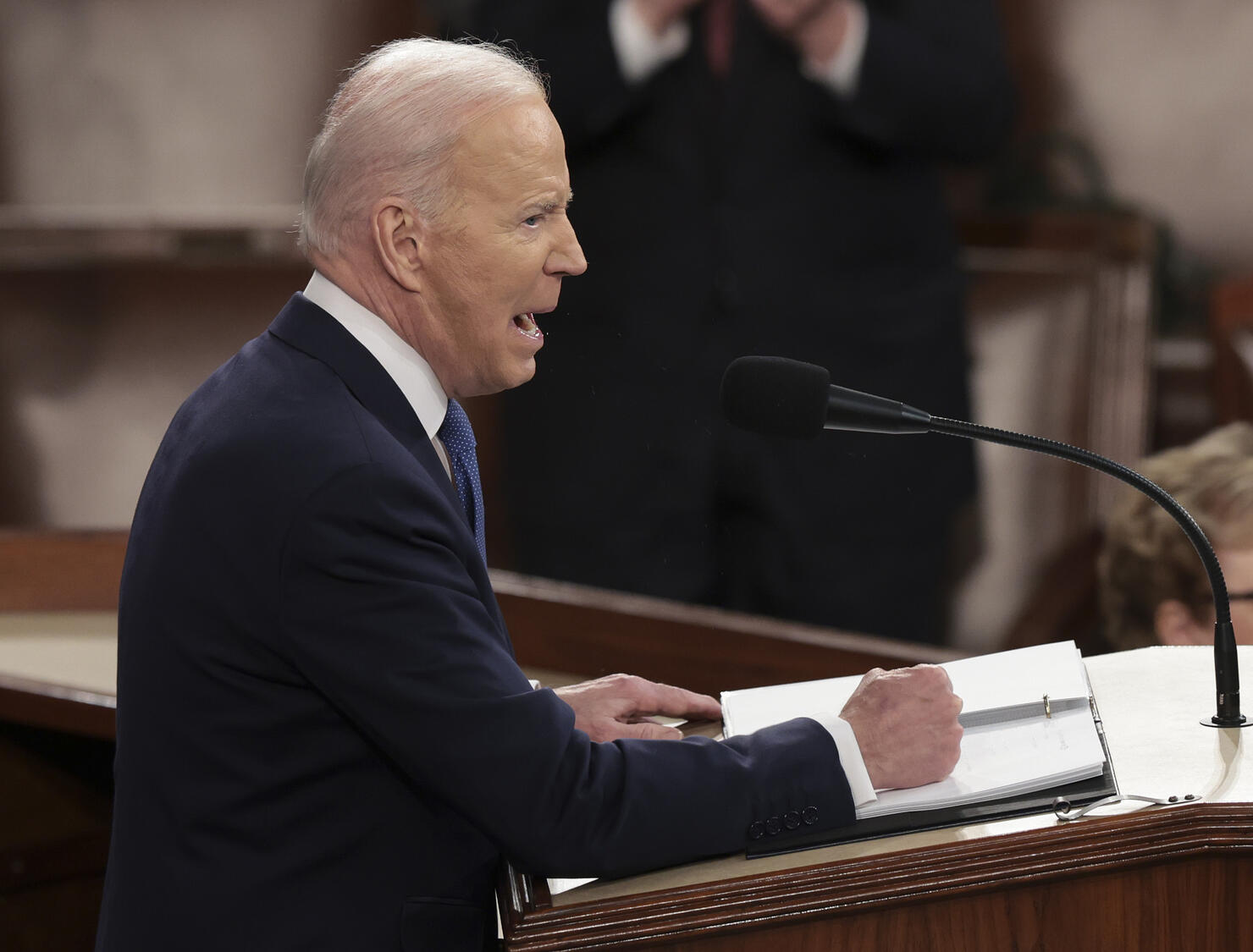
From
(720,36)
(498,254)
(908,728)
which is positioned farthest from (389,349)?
(720,36)

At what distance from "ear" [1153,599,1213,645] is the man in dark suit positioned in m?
0.72

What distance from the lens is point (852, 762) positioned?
3.40ft

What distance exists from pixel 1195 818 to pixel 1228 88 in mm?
2894

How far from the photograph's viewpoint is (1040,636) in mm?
2498

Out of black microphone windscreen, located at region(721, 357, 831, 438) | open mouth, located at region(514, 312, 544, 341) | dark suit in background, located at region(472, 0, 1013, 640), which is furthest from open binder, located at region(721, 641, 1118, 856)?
dark suit in background, located at region(472, 0, 1013, 640)

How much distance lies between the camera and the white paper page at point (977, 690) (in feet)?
3.80

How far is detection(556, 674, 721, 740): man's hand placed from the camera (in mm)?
1197

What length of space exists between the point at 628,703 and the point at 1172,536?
867mm

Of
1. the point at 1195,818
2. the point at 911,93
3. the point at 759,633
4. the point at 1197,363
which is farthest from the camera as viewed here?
the point at 1197,363

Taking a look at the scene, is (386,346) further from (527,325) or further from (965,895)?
(965,895)

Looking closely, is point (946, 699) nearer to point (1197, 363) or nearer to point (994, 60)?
point (994, 60)

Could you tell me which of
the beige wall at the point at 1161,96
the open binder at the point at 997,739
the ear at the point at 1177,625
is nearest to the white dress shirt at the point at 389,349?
the open binder at the point at 997,739

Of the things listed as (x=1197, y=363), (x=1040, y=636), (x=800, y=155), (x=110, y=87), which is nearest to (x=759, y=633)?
(x=1040, y=636)

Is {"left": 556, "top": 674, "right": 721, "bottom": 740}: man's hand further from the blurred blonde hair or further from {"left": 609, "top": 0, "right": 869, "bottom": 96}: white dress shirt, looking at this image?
{"left": 609, "top": 0, "right": 869, "bottom": 96}: white dress shirt
